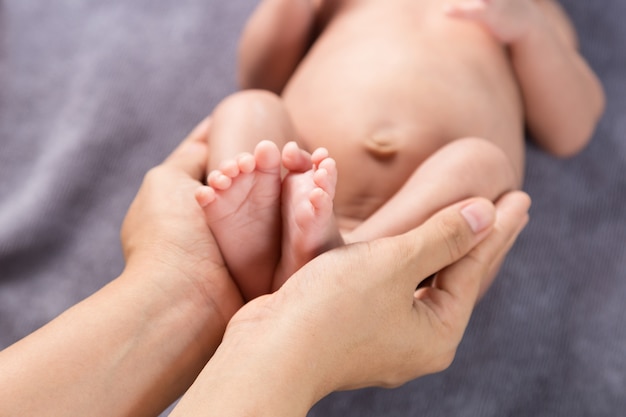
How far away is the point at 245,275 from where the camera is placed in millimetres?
943

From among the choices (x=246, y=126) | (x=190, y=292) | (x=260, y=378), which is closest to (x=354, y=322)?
(x=260, y=378)

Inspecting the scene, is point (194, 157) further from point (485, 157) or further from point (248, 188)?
point (485, 157)

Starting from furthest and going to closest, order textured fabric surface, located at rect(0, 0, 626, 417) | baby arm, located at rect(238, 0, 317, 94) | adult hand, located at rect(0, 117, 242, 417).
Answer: baby arm, located at rect(238, 0, 317, 94), textured fabric surface, located at rect(0, 0, 626, 417), adult hand, located at rect(0, 117, 242, 417)

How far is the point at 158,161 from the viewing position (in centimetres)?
138

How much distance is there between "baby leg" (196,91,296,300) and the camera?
0.84 meters

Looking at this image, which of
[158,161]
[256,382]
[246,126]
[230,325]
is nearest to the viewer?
[256,382]

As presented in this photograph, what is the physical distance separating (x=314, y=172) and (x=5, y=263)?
0.69m

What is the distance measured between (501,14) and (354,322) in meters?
0.71

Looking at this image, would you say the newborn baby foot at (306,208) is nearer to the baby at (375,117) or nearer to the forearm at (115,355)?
the baby at (375,117)

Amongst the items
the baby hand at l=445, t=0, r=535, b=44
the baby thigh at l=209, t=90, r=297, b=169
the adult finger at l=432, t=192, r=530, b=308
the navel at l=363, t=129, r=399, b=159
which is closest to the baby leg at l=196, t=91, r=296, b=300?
the baby thigh at l=209, t=90, r=297, b=169

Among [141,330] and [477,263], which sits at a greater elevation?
[141,330]

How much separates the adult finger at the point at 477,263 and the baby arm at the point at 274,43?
538 mm

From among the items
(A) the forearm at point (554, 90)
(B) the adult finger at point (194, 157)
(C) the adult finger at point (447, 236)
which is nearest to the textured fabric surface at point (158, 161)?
(A) the forearm at point (554, 90)

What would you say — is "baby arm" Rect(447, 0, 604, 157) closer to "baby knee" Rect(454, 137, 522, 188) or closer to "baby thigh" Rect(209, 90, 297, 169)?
"baby knee" Rect(454, 137, 522, 188)
